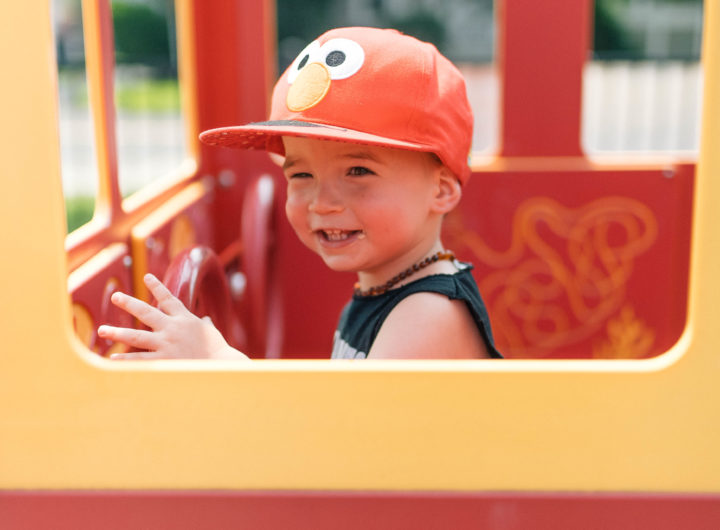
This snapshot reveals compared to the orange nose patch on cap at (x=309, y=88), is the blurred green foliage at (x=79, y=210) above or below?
below

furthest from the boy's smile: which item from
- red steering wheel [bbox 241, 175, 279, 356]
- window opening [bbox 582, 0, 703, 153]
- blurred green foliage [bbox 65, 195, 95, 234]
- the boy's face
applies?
window opening [bbox 582, 0, 703, 153]

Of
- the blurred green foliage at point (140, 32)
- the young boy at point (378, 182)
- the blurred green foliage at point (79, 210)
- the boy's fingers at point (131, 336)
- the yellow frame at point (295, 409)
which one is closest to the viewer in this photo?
the yellow frame at point (295, 409)

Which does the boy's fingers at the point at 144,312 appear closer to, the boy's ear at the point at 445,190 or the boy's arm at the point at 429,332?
the boy's arm at the point at 429,332

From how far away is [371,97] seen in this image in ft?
3.15

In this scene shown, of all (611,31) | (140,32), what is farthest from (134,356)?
(140,32)

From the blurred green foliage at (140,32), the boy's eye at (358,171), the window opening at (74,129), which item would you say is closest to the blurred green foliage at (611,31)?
the blurred green foliage at (140,32)

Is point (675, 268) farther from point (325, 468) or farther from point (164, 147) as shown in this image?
point (164, 147)

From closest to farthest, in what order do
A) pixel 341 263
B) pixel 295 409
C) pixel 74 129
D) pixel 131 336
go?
1. pixel 295 409
2. pixel 131 336
3. pixel 341 263
4. pixel 74 129

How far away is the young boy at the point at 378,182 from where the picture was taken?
949 mm

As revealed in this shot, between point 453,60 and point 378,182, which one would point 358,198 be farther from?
point 453,60

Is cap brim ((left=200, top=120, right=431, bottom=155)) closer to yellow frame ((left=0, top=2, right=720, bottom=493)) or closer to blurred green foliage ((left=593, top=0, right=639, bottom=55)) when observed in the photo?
yellow frame ((left=0, top=2, right=720, bottom=493))

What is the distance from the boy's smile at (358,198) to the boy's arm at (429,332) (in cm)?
8

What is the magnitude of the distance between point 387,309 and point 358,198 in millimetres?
170

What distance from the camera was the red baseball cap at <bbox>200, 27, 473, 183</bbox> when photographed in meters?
0.95
